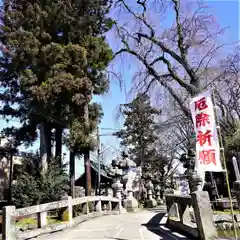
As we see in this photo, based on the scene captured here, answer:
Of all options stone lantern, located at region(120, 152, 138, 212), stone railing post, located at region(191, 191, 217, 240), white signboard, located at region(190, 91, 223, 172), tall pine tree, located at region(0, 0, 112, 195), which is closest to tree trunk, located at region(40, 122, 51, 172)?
tall pine tree, located at region(0, 0, 112, 195)

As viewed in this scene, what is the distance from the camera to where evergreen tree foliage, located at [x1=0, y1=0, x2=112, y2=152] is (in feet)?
42.7

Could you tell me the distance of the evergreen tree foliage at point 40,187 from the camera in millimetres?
11680

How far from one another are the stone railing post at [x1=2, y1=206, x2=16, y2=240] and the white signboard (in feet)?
13.1

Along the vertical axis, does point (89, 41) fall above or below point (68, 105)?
above

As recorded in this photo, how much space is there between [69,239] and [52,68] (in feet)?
27.0

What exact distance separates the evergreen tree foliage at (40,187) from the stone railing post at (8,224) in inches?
226

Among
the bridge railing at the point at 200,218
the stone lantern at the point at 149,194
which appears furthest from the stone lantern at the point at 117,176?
the bridge railing at the point at 200,218

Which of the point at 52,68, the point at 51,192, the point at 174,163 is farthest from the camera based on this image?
the point at 174,163

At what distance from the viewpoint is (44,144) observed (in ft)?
44.7

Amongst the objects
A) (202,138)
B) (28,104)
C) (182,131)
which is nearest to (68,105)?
(28,104)

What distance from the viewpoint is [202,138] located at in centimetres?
614

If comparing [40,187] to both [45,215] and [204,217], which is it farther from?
[204,217]

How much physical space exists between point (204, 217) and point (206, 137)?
160 centimetres

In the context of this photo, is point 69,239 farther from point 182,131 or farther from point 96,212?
point 182,131
